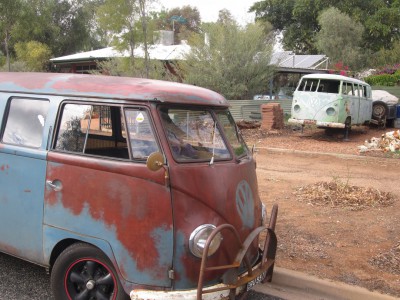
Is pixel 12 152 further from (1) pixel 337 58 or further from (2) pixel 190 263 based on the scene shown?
(1) pixel 337 58

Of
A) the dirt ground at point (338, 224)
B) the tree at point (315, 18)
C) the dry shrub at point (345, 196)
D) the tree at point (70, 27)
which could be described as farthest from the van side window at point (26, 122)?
the tree at point (315, 18)

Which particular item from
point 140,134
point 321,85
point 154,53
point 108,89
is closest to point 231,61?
point 321,85

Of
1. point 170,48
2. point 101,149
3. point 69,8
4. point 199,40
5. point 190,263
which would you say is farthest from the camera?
point 69,8

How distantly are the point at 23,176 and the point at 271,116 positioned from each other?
509 inches

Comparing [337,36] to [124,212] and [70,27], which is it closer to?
[70,27]

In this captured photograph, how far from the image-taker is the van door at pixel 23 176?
3717 millimetres

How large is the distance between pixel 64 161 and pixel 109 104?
58 cm

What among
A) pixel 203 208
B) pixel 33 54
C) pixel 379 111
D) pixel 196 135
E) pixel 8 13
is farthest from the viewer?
pixel 33 54

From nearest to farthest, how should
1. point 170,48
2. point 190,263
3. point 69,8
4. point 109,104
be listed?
point 190,263 → point 109,104 → point 170,48 → point 69,8

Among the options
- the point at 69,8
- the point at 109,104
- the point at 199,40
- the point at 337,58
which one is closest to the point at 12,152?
the point at 109,104

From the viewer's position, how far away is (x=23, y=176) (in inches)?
149

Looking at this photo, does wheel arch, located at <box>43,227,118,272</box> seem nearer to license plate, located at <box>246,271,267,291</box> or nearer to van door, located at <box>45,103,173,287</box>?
van door, located at <box>45,103,173,287</box>

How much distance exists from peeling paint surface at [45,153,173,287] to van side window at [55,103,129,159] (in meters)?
0.15

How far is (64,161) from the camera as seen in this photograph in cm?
357
